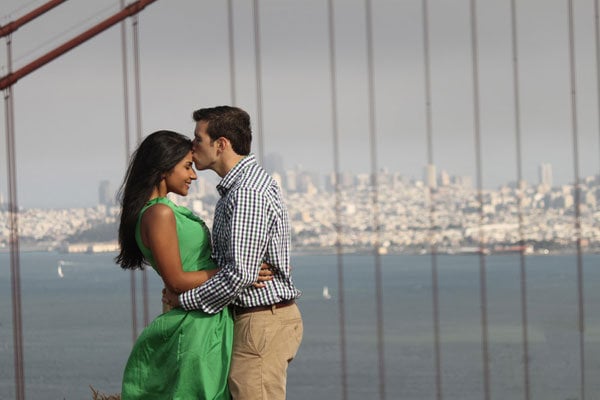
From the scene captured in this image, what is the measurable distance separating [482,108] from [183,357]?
31608mm

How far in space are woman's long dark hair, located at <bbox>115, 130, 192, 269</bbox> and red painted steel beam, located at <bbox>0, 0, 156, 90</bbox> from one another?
2368 mm

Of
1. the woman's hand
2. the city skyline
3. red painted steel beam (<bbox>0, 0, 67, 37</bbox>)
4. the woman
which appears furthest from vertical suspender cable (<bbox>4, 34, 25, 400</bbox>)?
the city skyline

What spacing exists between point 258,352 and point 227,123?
47 cm

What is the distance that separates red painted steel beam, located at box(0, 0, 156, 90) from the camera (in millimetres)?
4711

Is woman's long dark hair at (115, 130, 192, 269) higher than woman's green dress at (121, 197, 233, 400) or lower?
higher

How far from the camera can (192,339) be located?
2.49 meters

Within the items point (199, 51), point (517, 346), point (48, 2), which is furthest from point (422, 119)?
point (48, 2)

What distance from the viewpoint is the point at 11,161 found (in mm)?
4582

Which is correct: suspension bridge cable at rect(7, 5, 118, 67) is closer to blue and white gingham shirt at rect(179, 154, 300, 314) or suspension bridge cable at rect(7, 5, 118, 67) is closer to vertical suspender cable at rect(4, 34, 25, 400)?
vertical suspender cable at rect(4, 34, 25, 400)

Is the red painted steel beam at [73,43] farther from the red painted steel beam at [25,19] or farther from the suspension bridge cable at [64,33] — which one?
the red painted steel beam at [25,19]

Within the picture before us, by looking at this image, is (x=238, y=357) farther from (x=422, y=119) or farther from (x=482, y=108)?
(x=482, y=108)

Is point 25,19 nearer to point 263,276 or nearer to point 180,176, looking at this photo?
point 180,176

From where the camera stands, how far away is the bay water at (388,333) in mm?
40594

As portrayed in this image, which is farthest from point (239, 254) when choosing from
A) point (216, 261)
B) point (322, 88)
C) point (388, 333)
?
point (388, 333)
